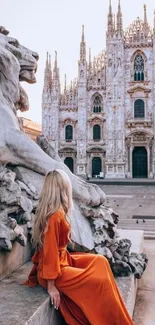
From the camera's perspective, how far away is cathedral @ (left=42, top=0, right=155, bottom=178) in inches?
1096

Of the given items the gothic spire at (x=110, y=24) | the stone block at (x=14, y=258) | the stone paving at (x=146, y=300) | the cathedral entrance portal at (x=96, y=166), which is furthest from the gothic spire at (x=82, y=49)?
the stone block at (x=14, y=258)

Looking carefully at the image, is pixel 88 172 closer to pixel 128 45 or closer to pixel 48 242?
pixel 128 45

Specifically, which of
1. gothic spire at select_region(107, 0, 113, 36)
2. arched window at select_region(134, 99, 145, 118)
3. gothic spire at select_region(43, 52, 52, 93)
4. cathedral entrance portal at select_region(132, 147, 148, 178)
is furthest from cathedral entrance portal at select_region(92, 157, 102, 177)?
gothic spire at select_region(107, 0, 113, 36)

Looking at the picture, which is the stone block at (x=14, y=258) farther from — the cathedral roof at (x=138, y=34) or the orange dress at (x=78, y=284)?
the cathedral roof at (x=138, y=34)

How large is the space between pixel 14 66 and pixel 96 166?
84.7 ft

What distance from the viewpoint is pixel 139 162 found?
28.2 metres

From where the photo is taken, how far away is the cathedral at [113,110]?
27844mm

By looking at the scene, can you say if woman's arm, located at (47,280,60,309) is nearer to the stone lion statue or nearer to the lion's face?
the stone lion statue

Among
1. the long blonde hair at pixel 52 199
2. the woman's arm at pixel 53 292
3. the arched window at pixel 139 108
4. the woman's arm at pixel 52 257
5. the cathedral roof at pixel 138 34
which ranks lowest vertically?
the woman's arm at pixel 53 292

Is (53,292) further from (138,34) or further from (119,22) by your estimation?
(138,34)

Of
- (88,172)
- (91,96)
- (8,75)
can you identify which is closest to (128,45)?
(91,96)

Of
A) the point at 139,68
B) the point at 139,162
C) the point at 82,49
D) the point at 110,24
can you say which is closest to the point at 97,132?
the point at 139,162

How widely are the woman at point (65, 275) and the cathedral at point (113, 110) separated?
25.7 m

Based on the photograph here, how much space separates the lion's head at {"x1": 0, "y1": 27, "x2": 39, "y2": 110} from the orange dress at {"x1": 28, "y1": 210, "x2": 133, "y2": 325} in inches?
64.4
